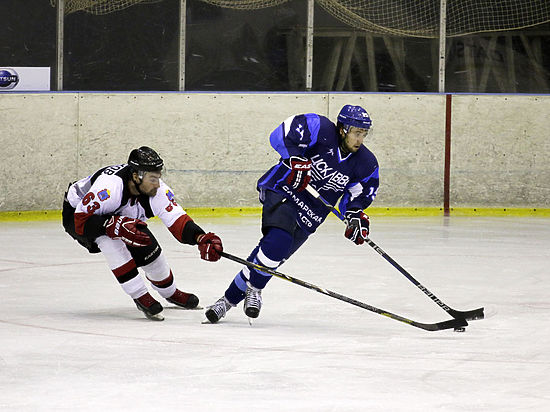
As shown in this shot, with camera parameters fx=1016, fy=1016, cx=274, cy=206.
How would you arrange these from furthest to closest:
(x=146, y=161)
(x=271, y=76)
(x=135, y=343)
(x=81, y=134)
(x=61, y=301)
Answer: (x=271, y=76)
(x=81, y=134)
(x=61, y=301)
(x=146, y=161)
(x=135, y=343)

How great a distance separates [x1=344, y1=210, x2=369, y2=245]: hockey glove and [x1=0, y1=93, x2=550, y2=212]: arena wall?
12.2 feet

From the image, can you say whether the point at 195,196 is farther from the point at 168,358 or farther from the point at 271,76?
the point at 168,358

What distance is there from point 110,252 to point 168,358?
82 centimetres

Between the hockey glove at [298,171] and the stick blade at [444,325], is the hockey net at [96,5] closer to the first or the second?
the hockey glove at [298,171]

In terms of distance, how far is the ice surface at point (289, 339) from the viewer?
2953 millimetres

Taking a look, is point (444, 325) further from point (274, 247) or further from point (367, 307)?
point (274, 247)

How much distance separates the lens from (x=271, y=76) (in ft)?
27.4

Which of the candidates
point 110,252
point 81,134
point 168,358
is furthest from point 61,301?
point 81,134

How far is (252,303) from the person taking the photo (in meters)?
4.05

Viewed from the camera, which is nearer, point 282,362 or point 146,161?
point 282,362

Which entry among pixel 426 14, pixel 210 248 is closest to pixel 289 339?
pixel 210 248

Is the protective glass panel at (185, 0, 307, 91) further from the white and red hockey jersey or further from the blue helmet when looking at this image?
the blue helmet

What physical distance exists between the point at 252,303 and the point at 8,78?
4298 millimetres

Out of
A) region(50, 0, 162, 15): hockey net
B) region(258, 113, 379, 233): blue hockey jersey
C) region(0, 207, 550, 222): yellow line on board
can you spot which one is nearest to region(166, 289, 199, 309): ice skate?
region(258, 113, 379, 233): blue hockey jersey
